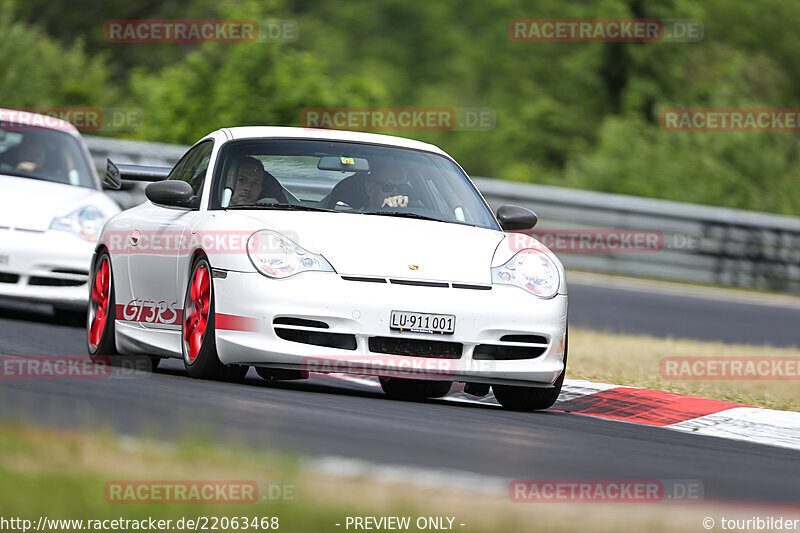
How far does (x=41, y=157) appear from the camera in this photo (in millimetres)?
12234

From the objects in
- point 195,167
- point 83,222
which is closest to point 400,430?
point 195,167

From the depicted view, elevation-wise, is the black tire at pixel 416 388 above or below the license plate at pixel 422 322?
below

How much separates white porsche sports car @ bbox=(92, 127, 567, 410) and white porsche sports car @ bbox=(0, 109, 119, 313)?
229 centimetres

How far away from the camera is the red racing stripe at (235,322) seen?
286 inches

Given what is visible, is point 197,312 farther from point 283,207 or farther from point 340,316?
point 340,316

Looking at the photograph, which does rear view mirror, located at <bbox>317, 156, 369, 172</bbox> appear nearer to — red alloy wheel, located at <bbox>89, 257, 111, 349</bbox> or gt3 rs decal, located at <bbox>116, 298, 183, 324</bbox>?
gt3 rs decal, located at <bbox>116, 298, 183, 324</bbox>

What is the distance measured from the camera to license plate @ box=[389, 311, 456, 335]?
7262mm

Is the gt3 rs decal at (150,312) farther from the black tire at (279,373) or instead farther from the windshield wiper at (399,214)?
the windshield wiper at (399,214)

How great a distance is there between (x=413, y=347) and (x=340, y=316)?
0.39 m

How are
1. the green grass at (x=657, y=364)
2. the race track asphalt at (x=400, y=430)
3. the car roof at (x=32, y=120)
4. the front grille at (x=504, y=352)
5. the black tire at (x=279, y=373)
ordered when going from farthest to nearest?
the car roof at (x=32, y=120), the green grass at (x=657, y=364), the black tire at (x=279, y=373), the front grille at (x=504, y=352), the race track asphalt at (x=400, y=430)

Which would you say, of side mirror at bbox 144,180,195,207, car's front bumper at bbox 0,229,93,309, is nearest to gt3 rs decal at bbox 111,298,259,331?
side mirror at bbox 144,180,195,207

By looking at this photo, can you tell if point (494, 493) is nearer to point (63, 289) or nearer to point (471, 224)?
point (471, 224)

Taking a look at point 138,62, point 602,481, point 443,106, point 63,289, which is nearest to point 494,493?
point 602,481

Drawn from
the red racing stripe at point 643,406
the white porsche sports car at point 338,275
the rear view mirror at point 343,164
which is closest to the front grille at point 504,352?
the white porsche sports car at point 338,275
